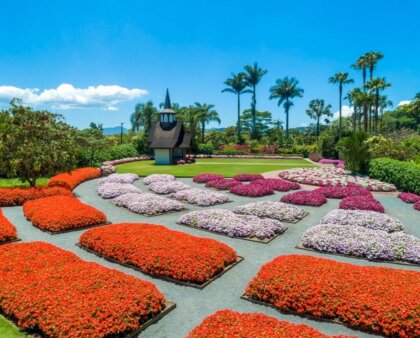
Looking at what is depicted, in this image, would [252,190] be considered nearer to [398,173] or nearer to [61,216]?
[398,173]

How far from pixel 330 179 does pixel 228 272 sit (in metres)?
21.4

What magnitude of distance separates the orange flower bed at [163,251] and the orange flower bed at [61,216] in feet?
8.33

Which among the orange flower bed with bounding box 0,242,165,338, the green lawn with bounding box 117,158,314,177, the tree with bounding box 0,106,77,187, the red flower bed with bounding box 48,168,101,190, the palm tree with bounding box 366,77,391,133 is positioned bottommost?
the orange flower bed with bounding box 0,242,165,338

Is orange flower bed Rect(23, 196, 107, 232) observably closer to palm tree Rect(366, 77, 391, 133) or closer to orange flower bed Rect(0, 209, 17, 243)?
orange flower bed Rect(0, 209, 17, 243)

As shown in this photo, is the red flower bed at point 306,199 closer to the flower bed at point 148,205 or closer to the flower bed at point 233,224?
the flower bed at point 233,224

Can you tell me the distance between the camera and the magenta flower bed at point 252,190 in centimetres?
2424

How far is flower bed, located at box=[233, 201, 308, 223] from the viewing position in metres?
17.6

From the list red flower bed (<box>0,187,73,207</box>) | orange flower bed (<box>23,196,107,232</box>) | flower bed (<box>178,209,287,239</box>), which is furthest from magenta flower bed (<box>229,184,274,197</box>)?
red flower bed (<box>0,187,73,207</box>)

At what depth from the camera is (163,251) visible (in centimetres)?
1114

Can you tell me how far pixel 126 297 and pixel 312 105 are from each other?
90.5m

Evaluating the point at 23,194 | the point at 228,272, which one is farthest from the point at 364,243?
the point at 23,194

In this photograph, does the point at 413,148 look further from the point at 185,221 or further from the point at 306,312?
the point at 306,312

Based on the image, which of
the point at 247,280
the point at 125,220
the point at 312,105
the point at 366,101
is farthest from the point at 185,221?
the point at 312,105

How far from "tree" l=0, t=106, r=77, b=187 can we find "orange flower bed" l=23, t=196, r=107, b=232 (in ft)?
18.0
